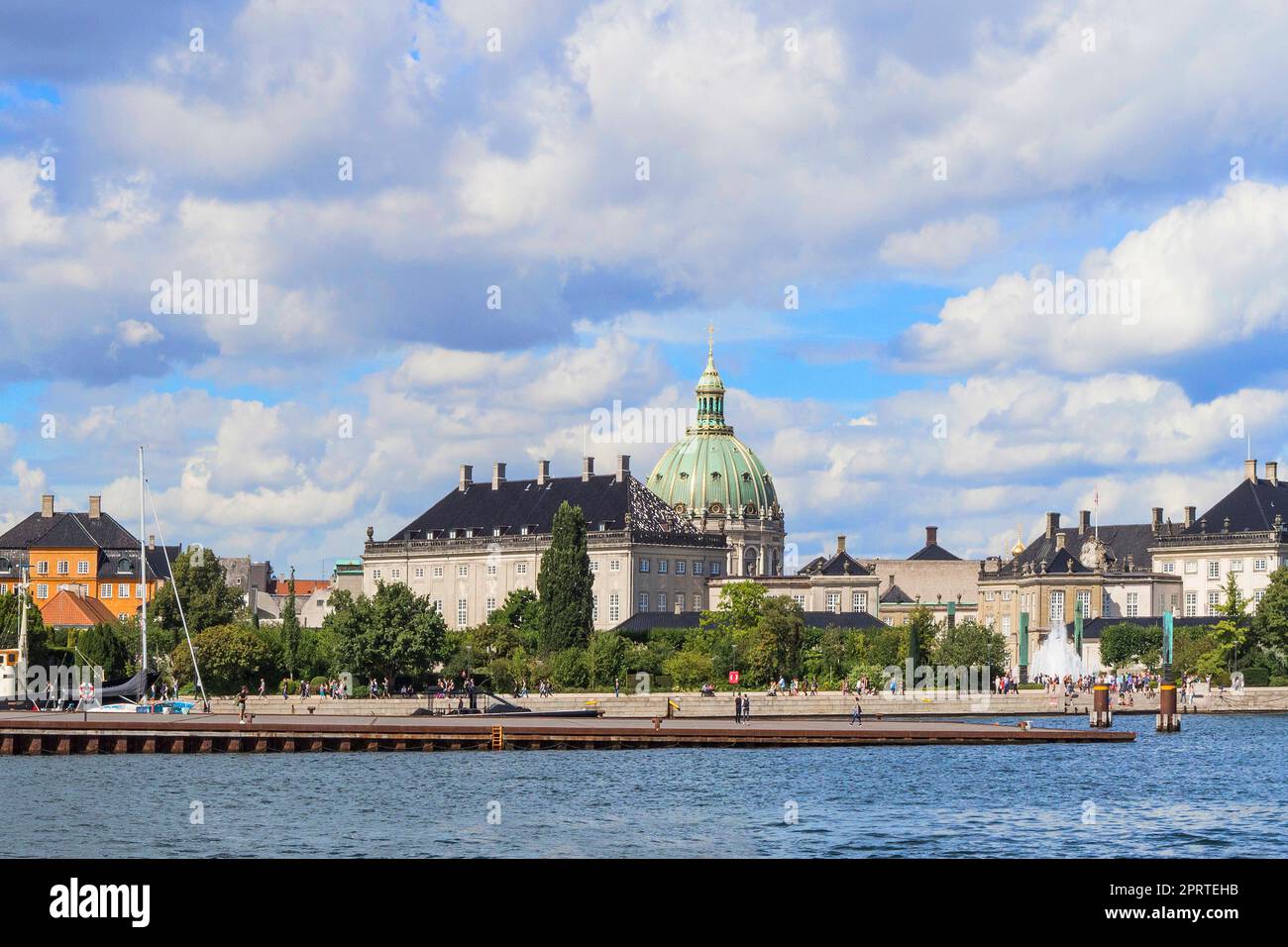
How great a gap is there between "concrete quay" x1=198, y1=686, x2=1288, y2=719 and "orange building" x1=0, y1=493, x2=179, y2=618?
63.8m

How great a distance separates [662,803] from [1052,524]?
13655cm

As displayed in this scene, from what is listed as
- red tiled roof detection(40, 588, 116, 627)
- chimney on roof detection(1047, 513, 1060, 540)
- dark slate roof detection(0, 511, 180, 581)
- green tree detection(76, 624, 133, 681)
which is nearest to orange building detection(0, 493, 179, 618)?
dark slate roof detection(0, 511, 180, 581)

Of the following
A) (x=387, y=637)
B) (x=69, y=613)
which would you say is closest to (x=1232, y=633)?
(x=387, y=637)

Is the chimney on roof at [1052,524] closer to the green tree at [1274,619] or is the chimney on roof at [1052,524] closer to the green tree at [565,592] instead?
the green tree at [1274,619]

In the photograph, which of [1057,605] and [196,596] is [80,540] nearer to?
[196,596]

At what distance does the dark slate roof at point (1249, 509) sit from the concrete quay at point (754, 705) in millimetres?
66614

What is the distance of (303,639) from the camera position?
114 m

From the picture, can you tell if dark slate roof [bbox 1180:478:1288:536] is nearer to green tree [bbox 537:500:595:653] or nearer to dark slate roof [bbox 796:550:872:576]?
dark slate roof [bbox 796:550:872:576]

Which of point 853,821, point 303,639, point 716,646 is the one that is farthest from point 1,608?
point 853,821

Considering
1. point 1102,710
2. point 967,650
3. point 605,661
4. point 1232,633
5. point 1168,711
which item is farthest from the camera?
point 967,650

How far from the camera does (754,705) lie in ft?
327
